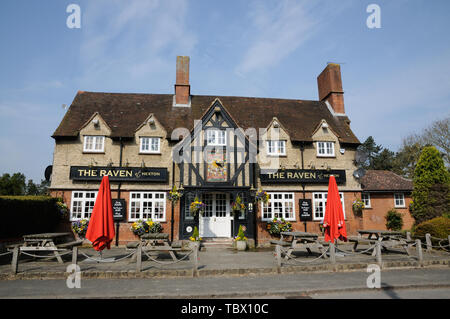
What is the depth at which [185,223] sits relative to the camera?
15594mm

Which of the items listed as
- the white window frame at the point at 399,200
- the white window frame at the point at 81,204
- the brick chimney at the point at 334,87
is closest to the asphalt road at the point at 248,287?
the white window frame at the point at 81,204

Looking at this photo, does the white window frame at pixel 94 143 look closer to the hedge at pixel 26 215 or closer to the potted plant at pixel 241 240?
A: the hedge at pixel 26 215

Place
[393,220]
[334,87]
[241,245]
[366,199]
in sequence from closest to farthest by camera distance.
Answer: [241,245]
[393,220]
[366,199]
[334,87]

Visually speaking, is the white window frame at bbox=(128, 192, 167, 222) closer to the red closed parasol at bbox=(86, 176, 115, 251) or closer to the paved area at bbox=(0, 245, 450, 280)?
the paved area at bbox=(0, 245, 450, 280)

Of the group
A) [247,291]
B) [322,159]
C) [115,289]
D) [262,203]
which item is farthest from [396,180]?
[115,289]

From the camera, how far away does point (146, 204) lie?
16.4 metres

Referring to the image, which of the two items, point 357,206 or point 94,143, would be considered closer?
point 94,143

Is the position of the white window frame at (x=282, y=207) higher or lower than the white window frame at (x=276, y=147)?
lower

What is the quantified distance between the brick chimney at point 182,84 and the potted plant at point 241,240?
9.93 m

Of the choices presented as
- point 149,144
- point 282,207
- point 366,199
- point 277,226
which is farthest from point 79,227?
point 366,199

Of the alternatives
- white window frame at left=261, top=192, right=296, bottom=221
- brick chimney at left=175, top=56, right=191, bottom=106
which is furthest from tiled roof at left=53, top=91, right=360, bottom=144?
white window frame at left=261, top=192, right=296, bottom=221

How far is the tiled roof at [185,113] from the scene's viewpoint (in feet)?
58.6

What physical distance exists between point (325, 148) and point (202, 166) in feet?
27.3

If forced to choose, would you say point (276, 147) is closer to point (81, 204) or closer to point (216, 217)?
point (216, 217)
